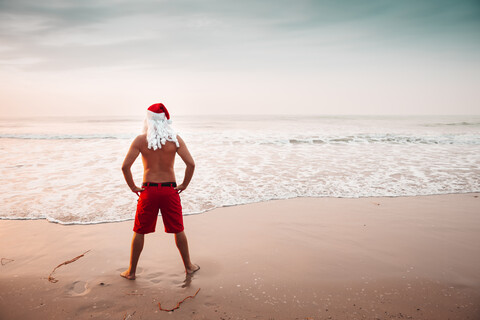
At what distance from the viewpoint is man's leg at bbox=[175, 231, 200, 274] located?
320 cm

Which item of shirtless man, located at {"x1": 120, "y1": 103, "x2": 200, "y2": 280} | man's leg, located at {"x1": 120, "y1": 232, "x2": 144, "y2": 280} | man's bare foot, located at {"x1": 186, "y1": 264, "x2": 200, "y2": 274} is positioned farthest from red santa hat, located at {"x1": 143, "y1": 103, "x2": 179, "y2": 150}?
man's bare foot, located at {"x1": 186, "y1": 264, "x2": 200, "y2": 274}

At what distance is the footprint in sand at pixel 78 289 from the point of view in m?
2.86

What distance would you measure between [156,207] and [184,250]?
614mm

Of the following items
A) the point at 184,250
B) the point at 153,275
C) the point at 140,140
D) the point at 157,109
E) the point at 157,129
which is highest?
the point at 157,109

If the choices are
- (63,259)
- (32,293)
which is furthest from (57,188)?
(32,293)

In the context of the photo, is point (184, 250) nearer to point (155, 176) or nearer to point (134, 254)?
point (134, 254)

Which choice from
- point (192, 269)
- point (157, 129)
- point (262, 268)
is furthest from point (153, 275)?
point (157, 129)

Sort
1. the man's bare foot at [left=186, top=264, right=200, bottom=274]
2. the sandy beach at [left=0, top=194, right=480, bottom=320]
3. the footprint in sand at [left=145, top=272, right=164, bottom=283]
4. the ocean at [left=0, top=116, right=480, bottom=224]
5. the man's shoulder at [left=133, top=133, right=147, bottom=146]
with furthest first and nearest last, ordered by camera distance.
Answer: the ocean at [left=0, top=116, right=480, bottom=224]
the man's bare foot at [left=186, top=264, right=200, bottom=274]
the footprint in sand at [left=145, top=272, right=164, bottom=283]
the man's shoulder at [left=133, top=133, right=147, bottom=146]
the sandy beach at [left=0, top=194, right=480, bottom=320]

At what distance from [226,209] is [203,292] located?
108 inches

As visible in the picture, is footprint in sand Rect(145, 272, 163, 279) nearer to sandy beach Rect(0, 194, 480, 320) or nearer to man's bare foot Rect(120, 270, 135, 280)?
sandy beach Rect(0, 194, 480, 320)

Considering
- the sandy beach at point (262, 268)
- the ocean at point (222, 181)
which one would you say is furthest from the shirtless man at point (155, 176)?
the ocean at point (222, 181)

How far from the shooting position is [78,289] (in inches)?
115

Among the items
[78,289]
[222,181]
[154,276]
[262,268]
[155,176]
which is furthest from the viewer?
[222,181]

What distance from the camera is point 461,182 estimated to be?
750cm
